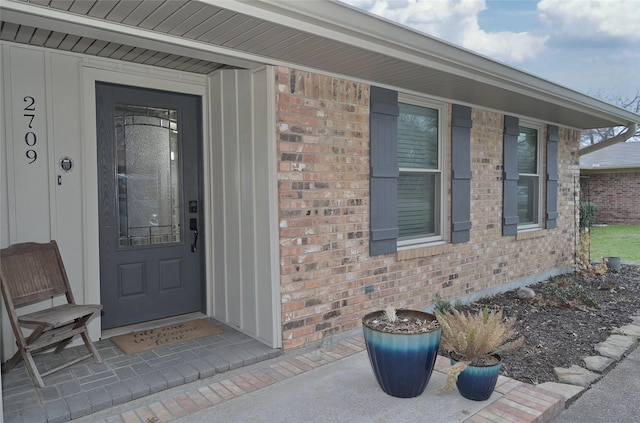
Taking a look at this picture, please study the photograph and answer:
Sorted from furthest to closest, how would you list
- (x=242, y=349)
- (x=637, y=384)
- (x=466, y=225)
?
1. (x=466, y=225)
2. (x=242, y=349)
3. (x=637, y=384)

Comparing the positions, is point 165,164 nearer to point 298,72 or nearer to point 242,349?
point 298,72

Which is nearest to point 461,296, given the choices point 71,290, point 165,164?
point 165,164

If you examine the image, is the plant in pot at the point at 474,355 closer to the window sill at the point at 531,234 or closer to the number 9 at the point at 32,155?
the number 9 at the point at 32,155

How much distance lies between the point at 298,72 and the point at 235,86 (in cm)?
60

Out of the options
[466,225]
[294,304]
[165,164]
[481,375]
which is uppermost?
[165,164]

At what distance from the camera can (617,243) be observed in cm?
1135

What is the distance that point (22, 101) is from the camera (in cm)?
332

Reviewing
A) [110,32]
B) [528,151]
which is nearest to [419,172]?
[528,151]

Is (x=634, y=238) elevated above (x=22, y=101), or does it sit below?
below

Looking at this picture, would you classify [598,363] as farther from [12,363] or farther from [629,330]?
[12,363]

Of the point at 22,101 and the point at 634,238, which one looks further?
the point at 634,238

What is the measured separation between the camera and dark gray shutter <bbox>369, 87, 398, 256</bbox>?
4207 millimetres

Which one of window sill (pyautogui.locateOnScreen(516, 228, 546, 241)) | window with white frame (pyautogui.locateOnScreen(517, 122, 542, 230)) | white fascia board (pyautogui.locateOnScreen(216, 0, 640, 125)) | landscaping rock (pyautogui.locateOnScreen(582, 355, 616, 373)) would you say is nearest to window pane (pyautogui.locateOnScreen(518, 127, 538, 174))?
window with white frame (pyautogui.locateOnScreen(517, 122, 542, 230))

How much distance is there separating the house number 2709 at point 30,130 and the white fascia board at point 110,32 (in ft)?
3.18
